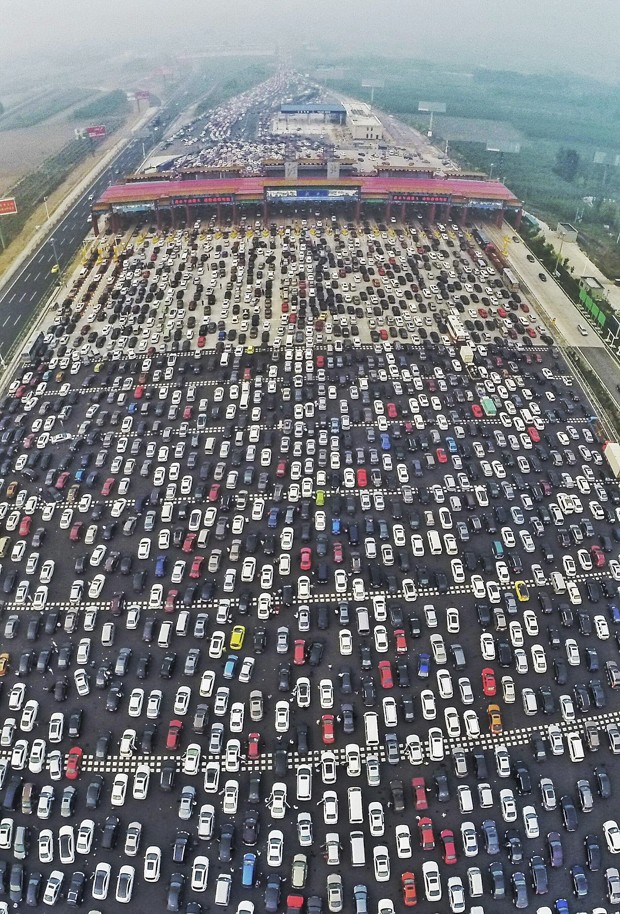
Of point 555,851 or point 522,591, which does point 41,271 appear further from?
point 555,851

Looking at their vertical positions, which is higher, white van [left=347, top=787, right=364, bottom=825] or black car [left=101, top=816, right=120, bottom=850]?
white van [left=347, top=787, right=364, bottom=825]

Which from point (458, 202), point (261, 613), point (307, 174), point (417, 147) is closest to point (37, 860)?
point (261, 613)

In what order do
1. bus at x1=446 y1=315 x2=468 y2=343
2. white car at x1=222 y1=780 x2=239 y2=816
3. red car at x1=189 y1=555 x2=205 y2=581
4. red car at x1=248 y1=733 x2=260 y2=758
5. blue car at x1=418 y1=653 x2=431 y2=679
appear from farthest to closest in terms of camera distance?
bus at x1=446 y1=315 x2=468 y2=343, red car at x1=189 y1=555 x2=205 y2=581, blue car at x1=418 y1=653 x2=431 y2=679, red car at x1=248 y1=733 x2=260 y2=758, white car at x1=222 y1=780 x2=239 y2=816

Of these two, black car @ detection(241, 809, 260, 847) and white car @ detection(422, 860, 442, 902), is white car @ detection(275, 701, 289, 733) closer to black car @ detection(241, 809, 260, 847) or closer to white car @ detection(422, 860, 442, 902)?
black car @ detection(241, 809, 260, 847)

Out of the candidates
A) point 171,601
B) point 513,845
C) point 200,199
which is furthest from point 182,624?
point 200,199

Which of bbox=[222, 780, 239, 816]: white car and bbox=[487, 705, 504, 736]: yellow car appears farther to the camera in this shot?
bbox=[487, 705, 504, 736]: yellow car

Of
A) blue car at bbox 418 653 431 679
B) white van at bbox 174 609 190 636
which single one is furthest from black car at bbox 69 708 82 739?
blue car at bbox 418 653 431 679

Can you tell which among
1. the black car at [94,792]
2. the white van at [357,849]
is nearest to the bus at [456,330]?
the white van at [357,849]
